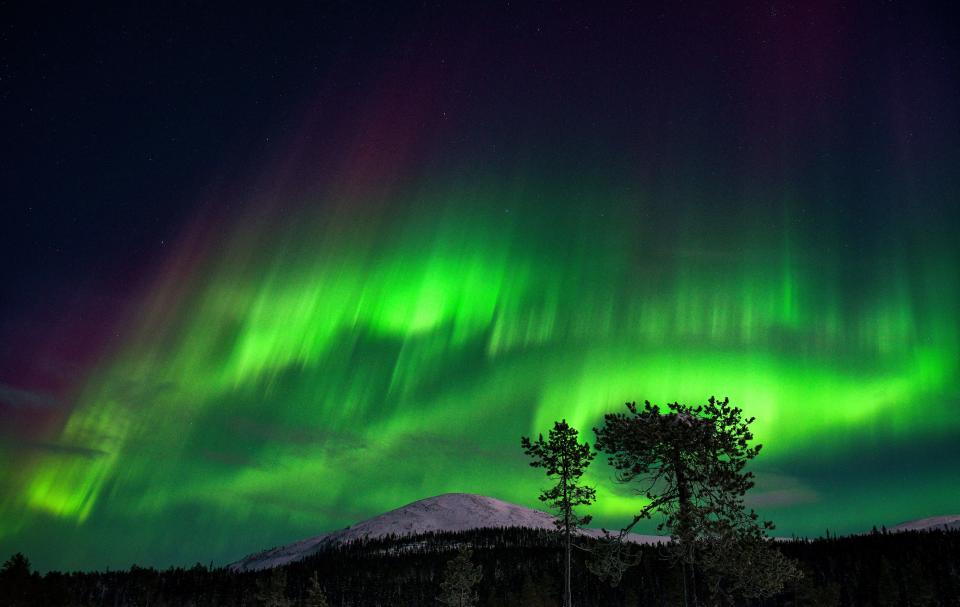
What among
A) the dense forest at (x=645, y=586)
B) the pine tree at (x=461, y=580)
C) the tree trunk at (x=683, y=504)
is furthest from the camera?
the dense forest at (x=645, y=586)

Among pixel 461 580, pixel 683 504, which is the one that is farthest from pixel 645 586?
pixel 683 504

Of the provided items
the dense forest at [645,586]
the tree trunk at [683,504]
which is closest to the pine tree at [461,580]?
the dense forest at [645,586]

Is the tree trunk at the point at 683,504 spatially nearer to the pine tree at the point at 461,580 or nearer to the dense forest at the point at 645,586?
the pine tree at the point at 461,580

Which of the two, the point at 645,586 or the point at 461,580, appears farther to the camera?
the point at 645,586

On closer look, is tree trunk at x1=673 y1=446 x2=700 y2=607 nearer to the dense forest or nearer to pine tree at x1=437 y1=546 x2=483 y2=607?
pine tree at x1=437 y1=546 x2=483 y2=607

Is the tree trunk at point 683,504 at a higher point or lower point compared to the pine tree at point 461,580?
higher

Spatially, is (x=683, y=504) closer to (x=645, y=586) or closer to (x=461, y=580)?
(x=461, y=580)

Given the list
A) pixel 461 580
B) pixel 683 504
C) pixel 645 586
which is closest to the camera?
pixel 683 504

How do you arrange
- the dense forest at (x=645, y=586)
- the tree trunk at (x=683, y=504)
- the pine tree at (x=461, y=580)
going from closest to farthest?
the tree trunk at (x=683, y=504) → the pine tree at (x=461, y=580) → the dense forest at (x=645, y=586)

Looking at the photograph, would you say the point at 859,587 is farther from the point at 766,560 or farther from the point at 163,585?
the point at 163,585

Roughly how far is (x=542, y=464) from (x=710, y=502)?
1713cm

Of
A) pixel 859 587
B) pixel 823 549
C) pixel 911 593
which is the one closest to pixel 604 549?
pixel 911 593

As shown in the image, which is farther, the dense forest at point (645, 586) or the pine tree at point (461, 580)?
the dense forest at point (645, 586)

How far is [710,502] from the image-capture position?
77.2 ft
